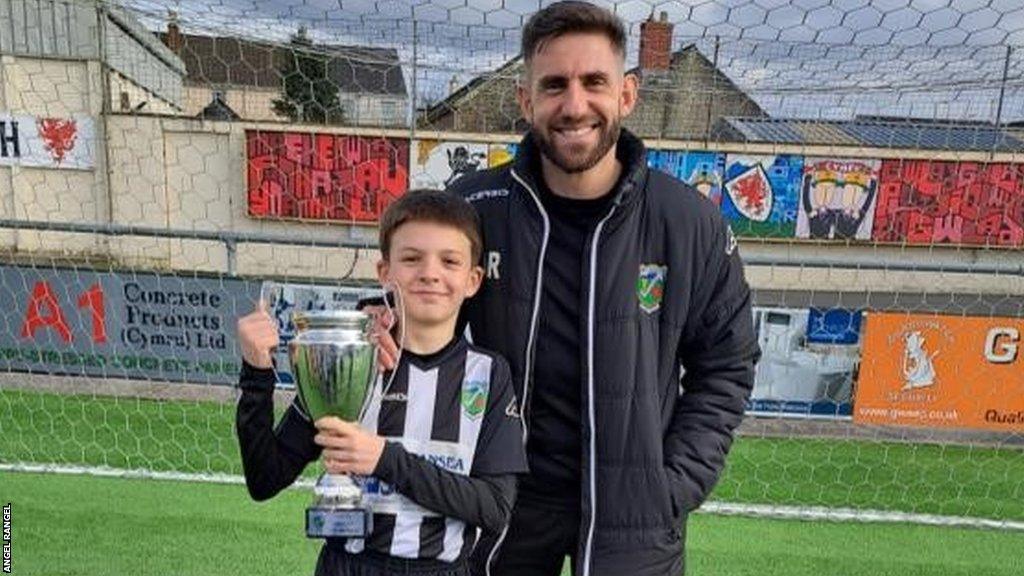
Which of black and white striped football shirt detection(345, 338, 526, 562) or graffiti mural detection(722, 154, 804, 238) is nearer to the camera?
black and white striped football shirt detection(345, 338, 526, 562)

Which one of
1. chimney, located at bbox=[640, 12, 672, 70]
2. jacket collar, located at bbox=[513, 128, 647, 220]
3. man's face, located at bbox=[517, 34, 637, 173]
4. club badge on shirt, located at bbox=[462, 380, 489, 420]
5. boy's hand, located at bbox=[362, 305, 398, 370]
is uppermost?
chimney, located at bbox=[640, 12, 672, 70]

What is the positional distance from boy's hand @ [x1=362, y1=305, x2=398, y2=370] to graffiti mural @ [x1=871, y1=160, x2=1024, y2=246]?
1224 cm

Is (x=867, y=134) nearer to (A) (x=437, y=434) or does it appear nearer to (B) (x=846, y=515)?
(B) (x=846, y=515)

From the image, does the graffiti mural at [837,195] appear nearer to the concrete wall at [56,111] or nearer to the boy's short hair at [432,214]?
the concrete wall at [56,111]

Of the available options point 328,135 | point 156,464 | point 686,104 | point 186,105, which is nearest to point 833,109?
point 686,104

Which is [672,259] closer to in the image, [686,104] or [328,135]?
[686,104]

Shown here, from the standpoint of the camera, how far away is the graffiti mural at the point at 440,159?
1144 cm

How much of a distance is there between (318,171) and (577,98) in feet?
37.6

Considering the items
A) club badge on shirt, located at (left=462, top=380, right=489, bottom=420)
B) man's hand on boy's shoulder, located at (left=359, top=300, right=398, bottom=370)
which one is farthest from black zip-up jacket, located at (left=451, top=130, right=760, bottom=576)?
man's hand on boy's shoulder, located at (left=359, top=300, right=398, bottom=370)

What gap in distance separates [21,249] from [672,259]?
581 cm

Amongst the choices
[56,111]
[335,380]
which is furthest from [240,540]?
[56,111]

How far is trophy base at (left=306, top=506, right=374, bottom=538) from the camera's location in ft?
3.95

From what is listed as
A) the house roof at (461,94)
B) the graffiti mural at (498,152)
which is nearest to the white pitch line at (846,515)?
the house roof at (461,94)

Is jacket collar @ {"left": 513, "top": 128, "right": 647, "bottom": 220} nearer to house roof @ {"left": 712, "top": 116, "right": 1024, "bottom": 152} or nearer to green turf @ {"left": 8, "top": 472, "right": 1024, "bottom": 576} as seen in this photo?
green turf @ {"left": 8, "top": 472, "right": 1024, "bottom": 576}
